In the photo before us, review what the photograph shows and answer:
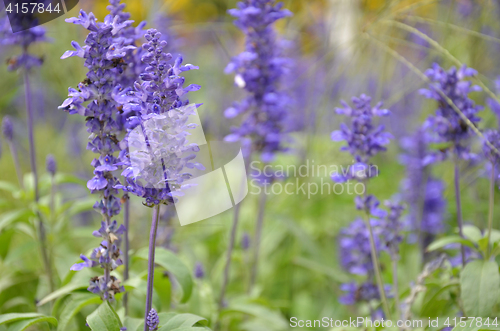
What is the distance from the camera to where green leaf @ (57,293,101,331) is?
1945mm

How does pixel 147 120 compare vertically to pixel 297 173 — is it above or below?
above

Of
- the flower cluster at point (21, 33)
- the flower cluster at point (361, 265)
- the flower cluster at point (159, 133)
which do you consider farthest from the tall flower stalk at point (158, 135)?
the flower cluster at point (361, 265)

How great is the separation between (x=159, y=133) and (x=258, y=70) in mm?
1656

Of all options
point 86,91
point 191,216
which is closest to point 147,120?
point 86,91

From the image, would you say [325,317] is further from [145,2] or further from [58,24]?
[58,24]

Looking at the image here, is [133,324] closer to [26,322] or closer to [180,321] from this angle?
[180,321]

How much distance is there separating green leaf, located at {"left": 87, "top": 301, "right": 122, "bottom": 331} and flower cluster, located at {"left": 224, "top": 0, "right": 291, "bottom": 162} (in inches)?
67.0

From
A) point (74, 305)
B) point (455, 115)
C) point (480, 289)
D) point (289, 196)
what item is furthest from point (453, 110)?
point (289, 196)

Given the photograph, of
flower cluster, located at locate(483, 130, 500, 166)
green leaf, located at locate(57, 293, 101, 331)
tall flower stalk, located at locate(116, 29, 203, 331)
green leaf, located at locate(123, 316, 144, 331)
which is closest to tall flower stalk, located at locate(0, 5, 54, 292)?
green leaf, located at locate(57, 293, 101, 331)

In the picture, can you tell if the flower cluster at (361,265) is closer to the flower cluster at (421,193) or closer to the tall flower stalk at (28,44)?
the flower cluster at (421,193)

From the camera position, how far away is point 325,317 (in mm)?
3385

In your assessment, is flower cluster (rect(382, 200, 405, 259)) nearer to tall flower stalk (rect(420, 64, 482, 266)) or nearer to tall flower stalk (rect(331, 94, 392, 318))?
tall flower stalk (rect(331, 94, 392, 318))

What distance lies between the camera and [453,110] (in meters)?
2.47

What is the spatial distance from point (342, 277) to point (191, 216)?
1.73 meters
